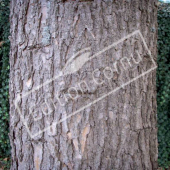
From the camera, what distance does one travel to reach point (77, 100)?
4.02 ft

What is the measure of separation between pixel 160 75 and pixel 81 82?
2.37 meters

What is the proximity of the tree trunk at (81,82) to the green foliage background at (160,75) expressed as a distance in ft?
6.55

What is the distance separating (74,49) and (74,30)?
0.13 meters

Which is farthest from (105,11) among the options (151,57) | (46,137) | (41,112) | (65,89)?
(46,137)

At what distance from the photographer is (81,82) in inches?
47.7

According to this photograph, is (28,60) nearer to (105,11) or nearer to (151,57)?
(105,11)

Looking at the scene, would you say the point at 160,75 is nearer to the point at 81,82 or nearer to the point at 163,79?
the point at 163,79

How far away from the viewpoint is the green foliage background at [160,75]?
121 inches

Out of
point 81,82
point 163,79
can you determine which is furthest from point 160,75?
point 81,82

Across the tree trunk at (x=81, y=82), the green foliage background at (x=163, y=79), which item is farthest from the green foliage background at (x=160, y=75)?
the tree trunk at (x=81, y=82)

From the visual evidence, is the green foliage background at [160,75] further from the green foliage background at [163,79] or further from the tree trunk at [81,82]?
the tree trunk at [81,82]

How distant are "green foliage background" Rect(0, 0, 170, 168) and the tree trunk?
1995mm

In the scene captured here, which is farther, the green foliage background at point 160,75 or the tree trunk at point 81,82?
the green foliage background at point 160,75

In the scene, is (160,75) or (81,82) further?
(160,75)
